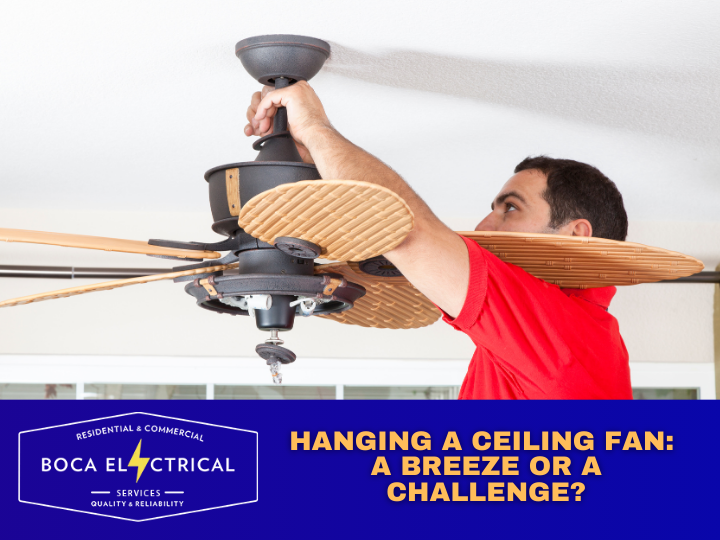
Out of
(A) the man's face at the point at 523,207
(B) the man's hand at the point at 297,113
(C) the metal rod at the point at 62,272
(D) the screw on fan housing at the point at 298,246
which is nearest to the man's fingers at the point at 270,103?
(B) the man's hand at the point at 297,113

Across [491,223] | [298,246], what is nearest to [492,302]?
[298,246]

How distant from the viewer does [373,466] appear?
3.46 feet

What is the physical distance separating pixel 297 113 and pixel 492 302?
49 centimetres

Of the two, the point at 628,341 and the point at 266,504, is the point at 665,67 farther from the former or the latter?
the point at 628,341

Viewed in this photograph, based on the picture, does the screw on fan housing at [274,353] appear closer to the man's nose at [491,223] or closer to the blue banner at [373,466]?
the blue banner at [373,466]

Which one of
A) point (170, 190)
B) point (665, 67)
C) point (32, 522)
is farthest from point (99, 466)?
point (170, 190)

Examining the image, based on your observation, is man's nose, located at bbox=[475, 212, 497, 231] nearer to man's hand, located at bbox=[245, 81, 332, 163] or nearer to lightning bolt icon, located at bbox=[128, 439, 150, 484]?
man's hand, located at bbox=[245, 81, 332, 163]

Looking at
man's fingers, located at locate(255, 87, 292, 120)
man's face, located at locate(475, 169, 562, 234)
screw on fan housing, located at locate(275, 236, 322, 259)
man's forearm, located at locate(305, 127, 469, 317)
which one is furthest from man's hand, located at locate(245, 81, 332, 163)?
man's face, located at locate(475, 169, 562, 234)

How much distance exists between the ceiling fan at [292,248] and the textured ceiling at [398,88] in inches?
6.9

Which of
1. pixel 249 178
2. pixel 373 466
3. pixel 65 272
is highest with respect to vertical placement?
pixel 65 272

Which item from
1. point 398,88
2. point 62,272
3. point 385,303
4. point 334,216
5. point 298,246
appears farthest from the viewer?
point 62,272

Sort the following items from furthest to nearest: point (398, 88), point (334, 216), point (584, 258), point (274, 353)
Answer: point (398, 88) < point (274, 353) < point (584, 258) < point (334, 216)

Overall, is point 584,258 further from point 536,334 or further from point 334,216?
point 334,216

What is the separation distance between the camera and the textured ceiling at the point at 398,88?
1504mm
